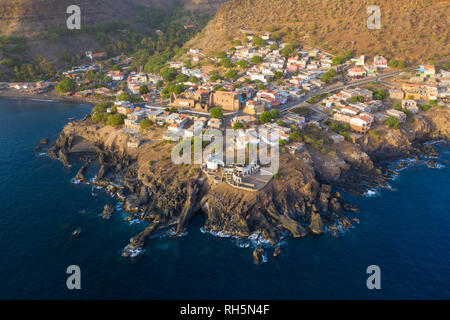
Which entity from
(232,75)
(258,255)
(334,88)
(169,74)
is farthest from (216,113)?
(169,74)

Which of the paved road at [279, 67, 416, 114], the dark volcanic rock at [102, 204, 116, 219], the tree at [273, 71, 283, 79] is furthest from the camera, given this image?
the tree at [273, 71, 283, 79]

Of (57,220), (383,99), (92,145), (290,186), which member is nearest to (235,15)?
(383,99)

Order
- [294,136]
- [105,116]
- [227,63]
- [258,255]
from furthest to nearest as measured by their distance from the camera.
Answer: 1. [227,63]
2. [105,116]
3. [294,136]
4. [258,255]

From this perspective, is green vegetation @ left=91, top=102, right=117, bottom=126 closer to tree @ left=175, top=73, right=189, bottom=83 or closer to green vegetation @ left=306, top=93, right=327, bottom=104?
tree @ left=175, top=73, right=189, bottom=83

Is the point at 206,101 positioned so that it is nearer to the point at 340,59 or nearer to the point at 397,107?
the point at 397,107

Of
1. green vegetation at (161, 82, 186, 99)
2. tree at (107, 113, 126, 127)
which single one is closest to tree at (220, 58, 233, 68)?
green vegetation at (161, 82, 186, 99)

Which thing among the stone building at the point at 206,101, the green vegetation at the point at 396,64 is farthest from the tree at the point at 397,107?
the stone building at the point at 206,101

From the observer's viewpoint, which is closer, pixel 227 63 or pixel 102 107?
pixel 102 107
